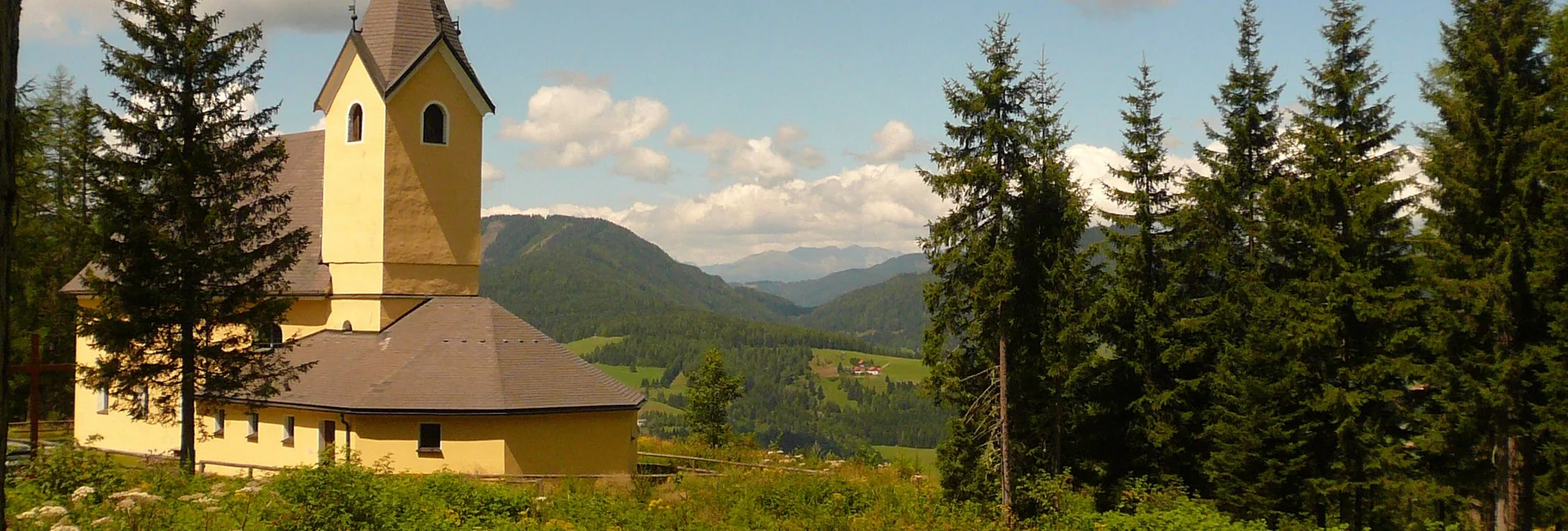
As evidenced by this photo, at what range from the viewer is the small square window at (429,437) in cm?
2292

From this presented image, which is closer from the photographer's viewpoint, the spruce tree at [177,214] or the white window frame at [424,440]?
the spruce tree at [177,214]

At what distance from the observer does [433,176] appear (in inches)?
1049

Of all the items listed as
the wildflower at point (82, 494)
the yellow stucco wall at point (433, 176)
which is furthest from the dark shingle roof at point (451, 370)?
the wildflower at point (82, 494)

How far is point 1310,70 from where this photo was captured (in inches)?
841

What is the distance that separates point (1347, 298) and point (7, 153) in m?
21.7

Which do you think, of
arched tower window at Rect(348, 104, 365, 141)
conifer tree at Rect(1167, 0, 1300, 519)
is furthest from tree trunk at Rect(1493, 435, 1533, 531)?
arched tower window at Rect(348, 104, 365, 141)

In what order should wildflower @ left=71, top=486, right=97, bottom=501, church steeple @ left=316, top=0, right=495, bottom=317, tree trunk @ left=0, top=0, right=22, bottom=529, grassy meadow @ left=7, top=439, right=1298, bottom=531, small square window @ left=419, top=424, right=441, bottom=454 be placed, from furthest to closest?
1. church steeple @ left=316, top=0, right=495, bottom=317
2. small square window @ left=419, top=424, right=441, bottom=454
3. grassy meadow @ left=7, top=439, right=1298, bottom=531
4. wildflower @ left=71, top=486, right=97, bottom=501
5. tree trunk @ left=0, top=0, right=22, bottom=529

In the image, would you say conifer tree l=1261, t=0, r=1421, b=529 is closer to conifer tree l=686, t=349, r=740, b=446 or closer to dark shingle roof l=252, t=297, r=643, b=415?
dark shingle roof l=252, t=297, r=643, b=415

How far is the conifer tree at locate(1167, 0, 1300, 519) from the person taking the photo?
20672 millimetres

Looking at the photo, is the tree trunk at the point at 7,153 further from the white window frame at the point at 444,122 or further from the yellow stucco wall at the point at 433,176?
the white window frame at the point at 444,122

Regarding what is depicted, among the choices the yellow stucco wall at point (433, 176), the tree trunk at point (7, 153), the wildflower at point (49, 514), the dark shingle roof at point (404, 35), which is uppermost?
the dark shingle roof at point (404, 35)

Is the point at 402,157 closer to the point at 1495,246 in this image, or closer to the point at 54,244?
the point at 54,244

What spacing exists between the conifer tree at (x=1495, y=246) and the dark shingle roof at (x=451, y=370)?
17.3 m

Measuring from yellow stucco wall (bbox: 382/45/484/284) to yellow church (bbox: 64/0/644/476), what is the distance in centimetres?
4
